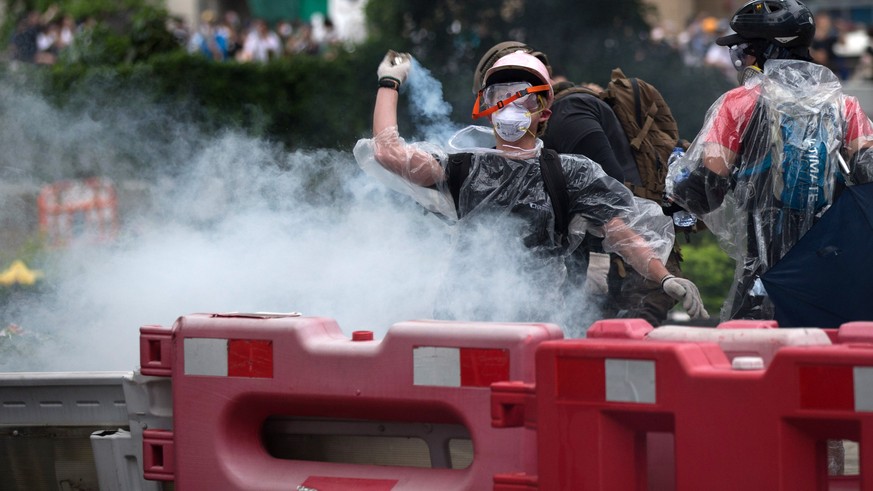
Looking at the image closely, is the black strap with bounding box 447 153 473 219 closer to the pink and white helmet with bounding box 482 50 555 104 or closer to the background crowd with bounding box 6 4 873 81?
the pink and white helmet with bounding box 482 50 555 104

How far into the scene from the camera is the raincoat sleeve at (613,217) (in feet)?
14.9

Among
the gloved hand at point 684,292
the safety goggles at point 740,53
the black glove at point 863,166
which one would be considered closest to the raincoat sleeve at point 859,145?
the black glove at point 863,166

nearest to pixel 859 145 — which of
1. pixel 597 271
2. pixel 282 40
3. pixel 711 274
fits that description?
pixel 597 271

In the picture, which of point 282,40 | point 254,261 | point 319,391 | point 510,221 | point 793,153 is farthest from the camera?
point 282,40

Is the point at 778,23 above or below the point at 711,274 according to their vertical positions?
above

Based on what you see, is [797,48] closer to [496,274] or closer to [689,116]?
[496,274]

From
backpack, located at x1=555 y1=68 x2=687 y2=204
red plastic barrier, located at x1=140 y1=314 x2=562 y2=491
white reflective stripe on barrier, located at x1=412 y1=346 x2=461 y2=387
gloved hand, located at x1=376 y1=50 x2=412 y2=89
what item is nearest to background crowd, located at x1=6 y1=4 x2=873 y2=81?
backpack, located at x1=555 y1=68 x2=687 y2=204

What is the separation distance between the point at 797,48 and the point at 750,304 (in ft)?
2.98

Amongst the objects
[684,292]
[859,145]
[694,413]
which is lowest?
[694,413]

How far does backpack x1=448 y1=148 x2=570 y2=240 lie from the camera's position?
4.46 m

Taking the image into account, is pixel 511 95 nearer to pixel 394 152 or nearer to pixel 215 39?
pixel 394 152

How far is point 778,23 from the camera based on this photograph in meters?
4.52

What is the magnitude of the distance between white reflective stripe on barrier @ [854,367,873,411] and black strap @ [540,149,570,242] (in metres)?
1.61

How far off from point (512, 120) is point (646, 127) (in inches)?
50.1
